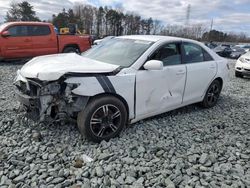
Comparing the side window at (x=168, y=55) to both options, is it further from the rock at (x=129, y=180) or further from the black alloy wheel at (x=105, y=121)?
the rock at (x=129, y=180)

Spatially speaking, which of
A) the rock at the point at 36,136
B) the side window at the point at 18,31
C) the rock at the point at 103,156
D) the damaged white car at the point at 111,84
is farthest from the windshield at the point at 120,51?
the side window at the point at 18,31

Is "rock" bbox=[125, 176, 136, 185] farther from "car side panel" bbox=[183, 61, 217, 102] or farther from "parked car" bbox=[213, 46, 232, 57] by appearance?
"parked car" bbox=[213, 46, 232, 57]

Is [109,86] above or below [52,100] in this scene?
above

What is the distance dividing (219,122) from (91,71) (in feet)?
9.02

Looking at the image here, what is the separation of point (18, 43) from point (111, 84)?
813 cm

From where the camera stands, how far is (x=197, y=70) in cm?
471

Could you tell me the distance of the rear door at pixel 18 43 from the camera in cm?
988

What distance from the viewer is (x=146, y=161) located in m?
3.15

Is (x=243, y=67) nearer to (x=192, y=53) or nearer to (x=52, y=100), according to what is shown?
(x=192, y=53)

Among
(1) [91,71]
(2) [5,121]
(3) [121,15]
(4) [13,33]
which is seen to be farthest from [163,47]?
(3) [121,15]

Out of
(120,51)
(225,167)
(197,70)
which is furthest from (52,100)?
(197,70)

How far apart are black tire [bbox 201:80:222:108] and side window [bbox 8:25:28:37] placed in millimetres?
8156

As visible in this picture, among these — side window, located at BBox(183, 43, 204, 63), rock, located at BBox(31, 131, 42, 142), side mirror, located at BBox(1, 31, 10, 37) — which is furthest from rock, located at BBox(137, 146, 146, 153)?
side mirror, located at BBox(1, 31, 10, 37)

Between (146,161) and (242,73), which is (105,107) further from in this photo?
(242,73)
